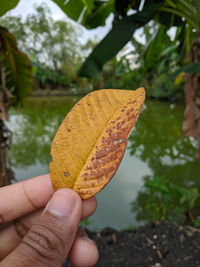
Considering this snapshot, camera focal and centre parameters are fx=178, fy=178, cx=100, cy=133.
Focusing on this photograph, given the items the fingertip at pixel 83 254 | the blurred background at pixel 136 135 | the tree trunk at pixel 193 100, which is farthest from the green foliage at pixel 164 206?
the fingertip at pixel 83 254

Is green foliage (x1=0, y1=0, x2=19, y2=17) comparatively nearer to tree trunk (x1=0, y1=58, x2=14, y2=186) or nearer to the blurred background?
the blurred background

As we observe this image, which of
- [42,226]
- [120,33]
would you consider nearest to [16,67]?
[120,33]

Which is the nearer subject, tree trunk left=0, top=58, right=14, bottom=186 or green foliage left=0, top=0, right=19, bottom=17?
green foliage left=0, top=0, right=19, bottom=17

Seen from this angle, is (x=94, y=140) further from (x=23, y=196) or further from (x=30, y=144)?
(x=30, y=144)

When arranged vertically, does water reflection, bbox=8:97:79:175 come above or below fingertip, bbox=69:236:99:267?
below

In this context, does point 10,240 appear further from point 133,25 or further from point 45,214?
point 133,25

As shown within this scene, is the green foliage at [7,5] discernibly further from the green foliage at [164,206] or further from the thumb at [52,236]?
the green foliage at [164,206]

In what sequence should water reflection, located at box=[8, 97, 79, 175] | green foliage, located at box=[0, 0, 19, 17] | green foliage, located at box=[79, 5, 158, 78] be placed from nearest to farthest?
green foliage, located at box=[0, 0, 19, 17] < green foliage, located at box=[79, 5, 158, 78] < water reflection, located at box=[8, 97, 79, 175]

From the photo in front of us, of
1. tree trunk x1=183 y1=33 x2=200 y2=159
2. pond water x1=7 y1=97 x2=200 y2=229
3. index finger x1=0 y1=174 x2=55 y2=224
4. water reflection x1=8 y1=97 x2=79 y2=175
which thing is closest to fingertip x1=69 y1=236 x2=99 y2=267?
index finger x1=0 y1=174 x2=55 y2=224
